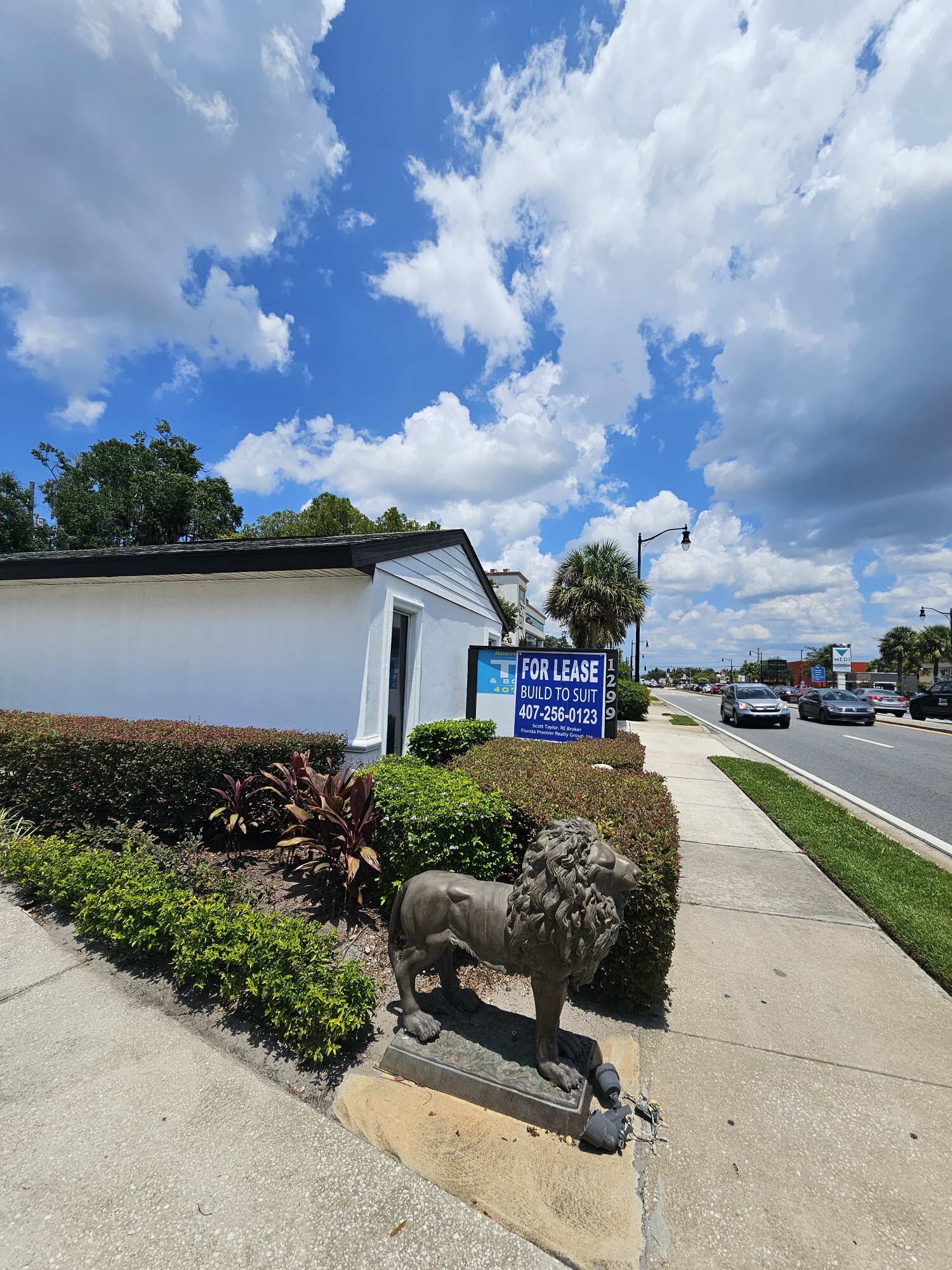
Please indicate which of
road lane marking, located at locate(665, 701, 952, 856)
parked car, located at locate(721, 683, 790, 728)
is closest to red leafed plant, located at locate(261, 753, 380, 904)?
road lane marking, located at locate(665, 701, 952, 856)

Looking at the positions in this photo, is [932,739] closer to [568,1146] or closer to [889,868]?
[889,868]

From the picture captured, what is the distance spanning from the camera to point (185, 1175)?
71.3 inches

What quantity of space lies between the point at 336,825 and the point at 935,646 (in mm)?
70382

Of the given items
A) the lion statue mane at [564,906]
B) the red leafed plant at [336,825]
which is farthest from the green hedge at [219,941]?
the lion statue mane at [564,906]

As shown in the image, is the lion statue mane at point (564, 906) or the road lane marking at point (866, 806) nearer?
the lion statue mane at point (564, 906)

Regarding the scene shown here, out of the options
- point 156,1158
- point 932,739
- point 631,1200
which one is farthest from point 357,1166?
point 932,739

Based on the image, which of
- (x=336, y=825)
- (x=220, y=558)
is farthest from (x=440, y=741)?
(x=220, y=558)

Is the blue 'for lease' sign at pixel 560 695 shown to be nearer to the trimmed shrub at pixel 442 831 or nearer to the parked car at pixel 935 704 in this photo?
the trimmed shrub at pixel 442 831

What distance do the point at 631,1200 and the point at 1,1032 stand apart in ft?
9.33

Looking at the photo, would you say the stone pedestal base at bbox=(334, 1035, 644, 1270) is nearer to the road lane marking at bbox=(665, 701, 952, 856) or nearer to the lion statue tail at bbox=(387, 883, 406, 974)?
the lion statue tail at bbox=(387, 883, 406, 974)

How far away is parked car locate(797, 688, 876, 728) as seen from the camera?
2100cm

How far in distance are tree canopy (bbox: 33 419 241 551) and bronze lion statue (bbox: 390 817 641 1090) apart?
33.9 m

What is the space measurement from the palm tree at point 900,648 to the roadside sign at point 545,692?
64653mm

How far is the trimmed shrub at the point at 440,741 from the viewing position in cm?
682
